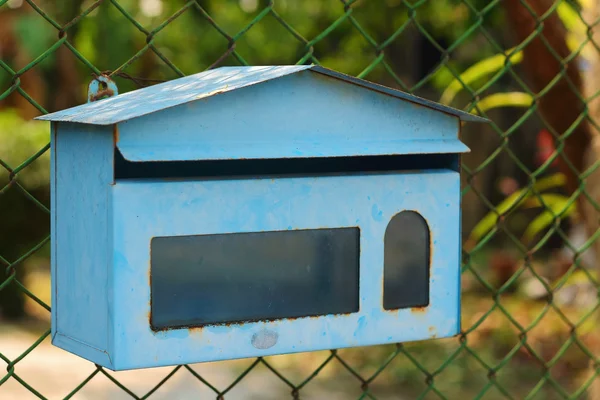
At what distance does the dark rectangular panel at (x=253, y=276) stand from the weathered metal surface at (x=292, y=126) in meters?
0.11

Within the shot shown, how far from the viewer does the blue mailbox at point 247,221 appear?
1127mm

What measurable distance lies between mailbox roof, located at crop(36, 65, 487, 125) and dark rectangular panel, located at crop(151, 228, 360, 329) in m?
0.16

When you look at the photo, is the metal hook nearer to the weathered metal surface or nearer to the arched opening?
the weathered metal surface

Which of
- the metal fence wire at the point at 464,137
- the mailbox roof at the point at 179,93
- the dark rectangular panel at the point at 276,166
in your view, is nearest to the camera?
the mailbox roof at the point at 179,93

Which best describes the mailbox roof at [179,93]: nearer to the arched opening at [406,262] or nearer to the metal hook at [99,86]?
the metal hook at [99,86]

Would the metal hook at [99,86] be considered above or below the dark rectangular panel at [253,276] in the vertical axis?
above

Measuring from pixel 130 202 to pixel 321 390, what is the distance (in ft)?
13.3

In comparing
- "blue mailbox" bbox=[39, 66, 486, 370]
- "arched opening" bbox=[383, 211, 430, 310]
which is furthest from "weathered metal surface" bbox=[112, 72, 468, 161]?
"arched opening" bbox=[383, 211, 430, 310]

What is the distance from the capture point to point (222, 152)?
3.79 feet

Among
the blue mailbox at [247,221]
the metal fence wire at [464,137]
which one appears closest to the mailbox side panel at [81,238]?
the blue mailbox at [247,221]

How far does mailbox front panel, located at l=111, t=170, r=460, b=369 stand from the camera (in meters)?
1.13

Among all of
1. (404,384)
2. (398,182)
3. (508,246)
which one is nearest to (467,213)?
(508,246)

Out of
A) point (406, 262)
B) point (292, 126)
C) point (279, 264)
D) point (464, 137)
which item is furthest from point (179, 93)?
point (464, 137)

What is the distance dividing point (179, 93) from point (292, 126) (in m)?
0.15
